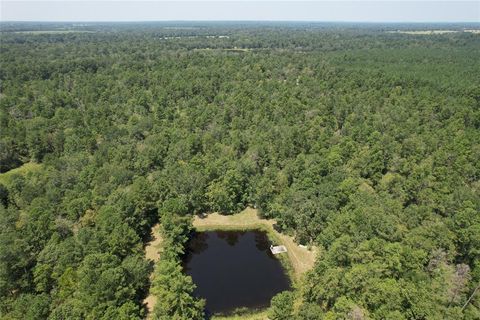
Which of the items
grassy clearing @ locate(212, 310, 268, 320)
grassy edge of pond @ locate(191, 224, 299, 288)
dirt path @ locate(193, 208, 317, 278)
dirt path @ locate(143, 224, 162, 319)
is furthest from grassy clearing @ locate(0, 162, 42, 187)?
grassy clearing @ locate(212, 310, 268, 320)

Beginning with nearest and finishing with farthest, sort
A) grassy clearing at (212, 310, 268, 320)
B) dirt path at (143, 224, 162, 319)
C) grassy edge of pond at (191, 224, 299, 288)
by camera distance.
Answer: grassy clearing at (212, 310, 268, 320) < grassy edge of pond at (191, 224, 299, 288) < dirt path at (143, 224, 162, 319)

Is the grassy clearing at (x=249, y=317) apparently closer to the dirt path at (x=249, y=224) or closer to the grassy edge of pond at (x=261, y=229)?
the grassy edge of pond at (x=261, y=229)

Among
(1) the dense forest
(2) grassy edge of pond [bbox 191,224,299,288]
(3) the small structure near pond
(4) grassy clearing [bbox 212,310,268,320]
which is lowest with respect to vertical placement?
(4) grassy clearing [bbox 212,310,268,320]

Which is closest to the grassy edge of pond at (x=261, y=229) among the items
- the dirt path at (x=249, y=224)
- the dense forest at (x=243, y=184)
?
the dirt path at (x=249, y=224)

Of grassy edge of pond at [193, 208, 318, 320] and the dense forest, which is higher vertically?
the dense forest

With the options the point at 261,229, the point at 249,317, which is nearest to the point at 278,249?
the point at 261,229

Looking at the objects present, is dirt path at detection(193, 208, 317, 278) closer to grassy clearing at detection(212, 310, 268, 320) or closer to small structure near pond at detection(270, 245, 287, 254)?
small structure near pond at detection(270, 245, 287, 254)
